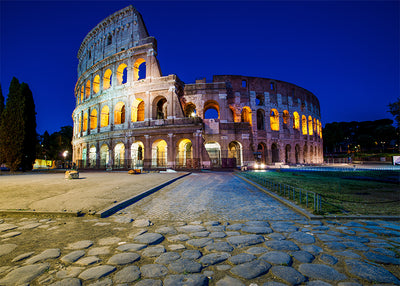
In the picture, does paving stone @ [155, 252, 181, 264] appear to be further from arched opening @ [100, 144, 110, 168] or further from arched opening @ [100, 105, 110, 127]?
arched opening @ [100, 105, 110, 127]

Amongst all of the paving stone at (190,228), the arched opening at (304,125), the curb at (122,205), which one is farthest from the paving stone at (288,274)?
the arched opening at (304,125)

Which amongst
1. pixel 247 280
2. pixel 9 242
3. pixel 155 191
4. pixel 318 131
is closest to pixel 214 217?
pixel 247 280

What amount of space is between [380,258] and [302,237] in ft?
2.99

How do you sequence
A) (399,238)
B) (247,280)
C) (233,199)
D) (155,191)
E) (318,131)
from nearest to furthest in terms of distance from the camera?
(247,280), (399,238), (233,199), (155,191), (318,131)

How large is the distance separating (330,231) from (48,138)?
227 ft

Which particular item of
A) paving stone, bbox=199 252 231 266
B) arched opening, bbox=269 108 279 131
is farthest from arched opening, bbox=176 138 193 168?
paving stone, bbox=199 252 231 266

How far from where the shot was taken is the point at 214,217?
4.27 metres

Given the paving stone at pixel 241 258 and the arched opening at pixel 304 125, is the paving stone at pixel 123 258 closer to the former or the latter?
the paving stone at pixel 241 258

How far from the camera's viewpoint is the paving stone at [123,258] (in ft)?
7.52

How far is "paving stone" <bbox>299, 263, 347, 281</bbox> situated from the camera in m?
1.93

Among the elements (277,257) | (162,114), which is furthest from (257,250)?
(162,114)

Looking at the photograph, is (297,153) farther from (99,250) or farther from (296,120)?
(99,250)

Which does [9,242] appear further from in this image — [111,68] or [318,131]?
[318,131]

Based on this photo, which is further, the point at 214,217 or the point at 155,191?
the point at 155,191
